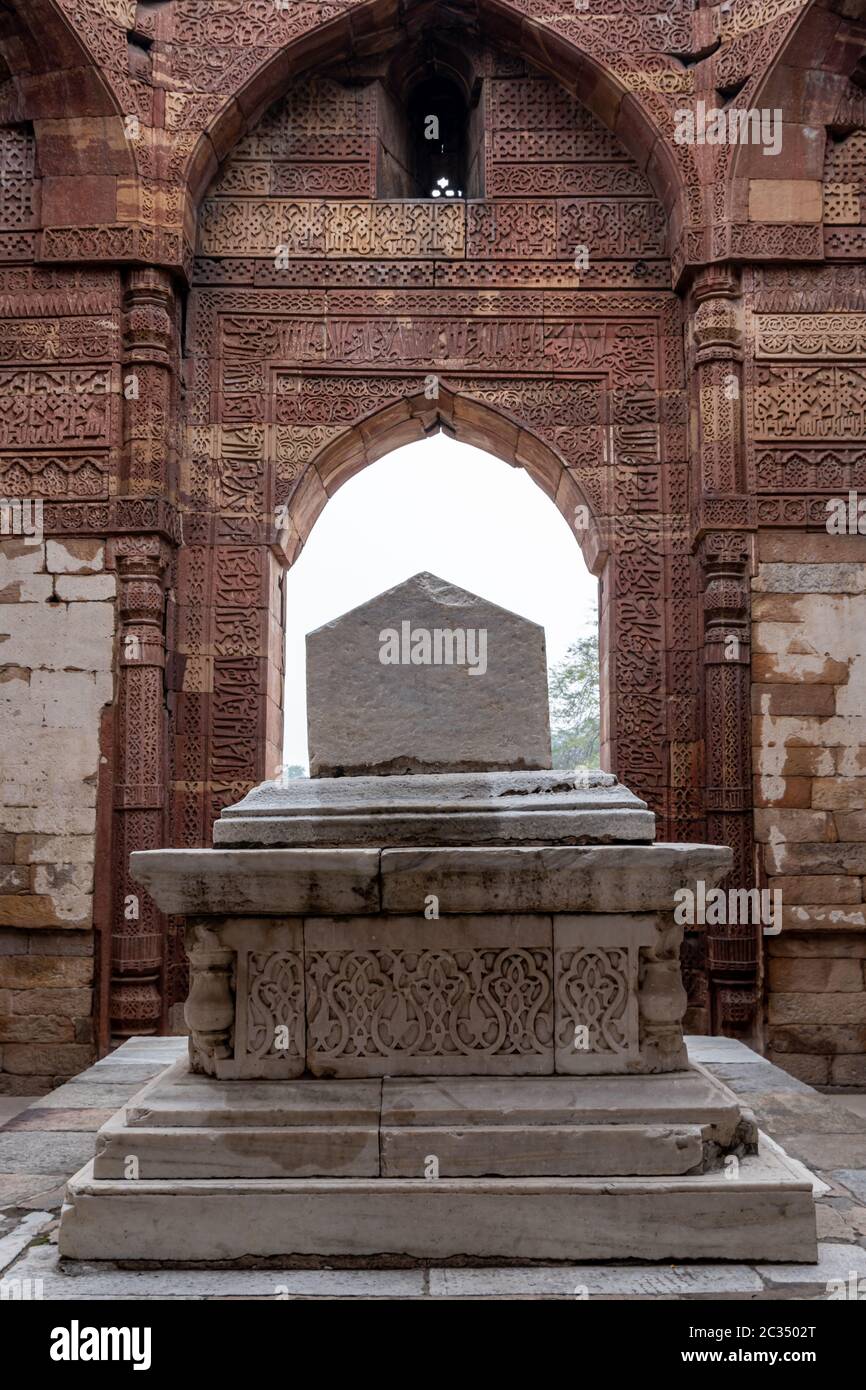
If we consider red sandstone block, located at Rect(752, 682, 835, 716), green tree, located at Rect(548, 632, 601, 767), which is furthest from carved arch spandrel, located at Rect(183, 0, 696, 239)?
green tree, located at Rect(548, 632, 601, 767)

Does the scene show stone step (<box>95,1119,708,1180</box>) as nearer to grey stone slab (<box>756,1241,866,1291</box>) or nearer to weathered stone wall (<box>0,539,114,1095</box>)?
grey stone slab (<box>756,1241,866,1291</box>)

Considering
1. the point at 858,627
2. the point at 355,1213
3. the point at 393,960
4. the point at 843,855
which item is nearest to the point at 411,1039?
the point at 393,960

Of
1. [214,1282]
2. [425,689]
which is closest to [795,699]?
[425,689]

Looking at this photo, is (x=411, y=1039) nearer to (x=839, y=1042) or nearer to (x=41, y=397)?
(x=839, y=1042)

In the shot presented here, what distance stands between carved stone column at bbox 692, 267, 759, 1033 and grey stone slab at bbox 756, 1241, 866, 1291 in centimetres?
360

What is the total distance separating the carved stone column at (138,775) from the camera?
6516 mm

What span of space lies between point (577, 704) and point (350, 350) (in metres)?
18.6

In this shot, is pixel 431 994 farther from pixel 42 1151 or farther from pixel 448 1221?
pixel 42 1151

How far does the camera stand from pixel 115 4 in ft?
22.7

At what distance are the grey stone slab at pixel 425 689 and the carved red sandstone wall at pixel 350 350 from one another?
3.42m

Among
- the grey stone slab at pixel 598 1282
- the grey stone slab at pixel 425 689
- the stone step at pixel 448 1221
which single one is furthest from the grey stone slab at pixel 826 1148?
the grey stone slab at pixel 425 689

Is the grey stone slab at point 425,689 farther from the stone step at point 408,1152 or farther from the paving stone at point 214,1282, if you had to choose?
the paving stone at point 214,1282

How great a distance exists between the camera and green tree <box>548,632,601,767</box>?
2461 cm

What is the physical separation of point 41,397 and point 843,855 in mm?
5339
